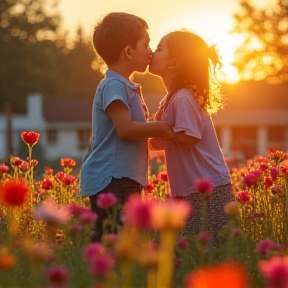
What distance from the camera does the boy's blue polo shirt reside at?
5047mm

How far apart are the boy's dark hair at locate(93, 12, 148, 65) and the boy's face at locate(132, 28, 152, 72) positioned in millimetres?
33

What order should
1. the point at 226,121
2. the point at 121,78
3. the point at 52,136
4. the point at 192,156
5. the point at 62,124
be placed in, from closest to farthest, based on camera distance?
the point at 121,78, the point at 192,156, the point at 226,121, the point at 62,124, the point at 52,136

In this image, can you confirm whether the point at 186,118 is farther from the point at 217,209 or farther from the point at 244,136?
the point at 244,136

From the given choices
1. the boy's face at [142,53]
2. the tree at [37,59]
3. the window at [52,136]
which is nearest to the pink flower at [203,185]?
the boy's face at [142,53]

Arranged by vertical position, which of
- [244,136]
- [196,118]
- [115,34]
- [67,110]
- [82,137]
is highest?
[67,110]

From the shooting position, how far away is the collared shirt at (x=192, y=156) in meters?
5.36

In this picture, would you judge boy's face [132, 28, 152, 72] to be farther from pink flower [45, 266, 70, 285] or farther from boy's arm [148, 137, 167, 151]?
pink flower [45, 266, 70, 285]

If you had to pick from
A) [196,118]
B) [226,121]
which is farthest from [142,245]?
[226,121]

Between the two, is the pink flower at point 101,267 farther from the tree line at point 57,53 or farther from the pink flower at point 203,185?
the tree line at point 57,53

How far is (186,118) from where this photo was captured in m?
5.20

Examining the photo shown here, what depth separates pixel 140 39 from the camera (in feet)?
17.1

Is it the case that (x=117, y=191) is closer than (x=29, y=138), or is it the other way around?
(x=117, y=191)

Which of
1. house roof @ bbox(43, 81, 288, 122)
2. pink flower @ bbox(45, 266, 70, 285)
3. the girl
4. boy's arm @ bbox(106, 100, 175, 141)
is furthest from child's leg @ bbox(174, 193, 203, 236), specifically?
house roof @ bbox(43, 81, 288, 122)

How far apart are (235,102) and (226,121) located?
212cm
